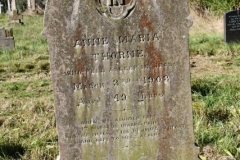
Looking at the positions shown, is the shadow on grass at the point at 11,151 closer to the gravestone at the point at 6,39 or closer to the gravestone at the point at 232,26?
the gravestone at the point at 6,39

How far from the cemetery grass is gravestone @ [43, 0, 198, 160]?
2.47 ft

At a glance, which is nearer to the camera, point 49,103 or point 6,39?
point 49,103

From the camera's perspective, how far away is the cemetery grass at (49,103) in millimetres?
4457

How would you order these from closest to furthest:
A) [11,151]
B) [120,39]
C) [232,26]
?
1. [120,39]
2. [11,151]
3. [232,26]

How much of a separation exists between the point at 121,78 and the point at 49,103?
8.72 feet

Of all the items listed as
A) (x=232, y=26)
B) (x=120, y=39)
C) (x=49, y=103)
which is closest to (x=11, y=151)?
(x=49, y=103)

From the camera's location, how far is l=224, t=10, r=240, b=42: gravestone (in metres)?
11.2

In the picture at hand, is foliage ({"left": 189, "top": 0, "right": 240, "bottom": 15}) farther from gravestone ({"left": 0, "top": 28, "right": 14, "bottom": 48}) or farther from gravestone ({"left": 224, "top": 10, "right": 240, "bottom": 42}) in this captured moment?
gravestone ({"left": 0, "top": 28, "right": 14, "bottom": 48})

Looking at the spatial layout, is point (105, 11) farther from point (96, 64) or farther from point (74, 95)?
point (74, 95)

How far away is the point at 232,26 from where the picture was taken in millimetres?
11336

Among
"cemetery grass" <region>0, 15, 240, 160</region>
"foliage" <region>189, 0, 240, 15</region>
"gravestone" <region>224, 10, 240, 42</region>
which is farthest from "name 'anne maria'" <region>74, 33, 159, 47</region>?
"foliage" <region>189, 0, 240, 15</region>

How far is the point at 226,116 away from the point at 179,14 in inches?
82.6

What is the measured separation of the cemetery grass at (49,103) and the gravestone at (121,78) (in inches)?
29.7

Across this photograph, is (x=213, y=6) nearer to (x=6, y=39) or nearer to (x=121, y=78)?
(x=6, y=39)
